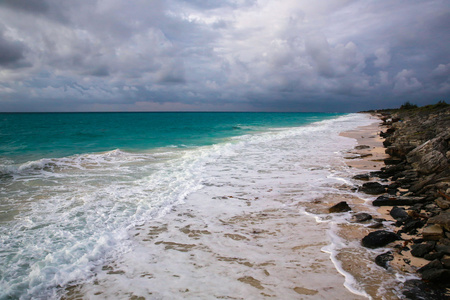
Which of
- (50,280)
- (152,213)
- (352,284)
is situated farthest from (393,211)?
(50,280)

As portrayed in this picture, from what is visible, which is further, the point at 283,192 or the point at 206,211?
the point at 283,192

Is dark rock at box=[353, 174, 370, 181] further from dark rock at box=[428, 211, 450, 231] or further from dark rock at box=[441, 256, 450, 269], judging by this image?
dark rock at box=[441, 256, 450, 269]

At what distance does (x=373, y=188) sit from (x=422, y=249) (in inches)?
149

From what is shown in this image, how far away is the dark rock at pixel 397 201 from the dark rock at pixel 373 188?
34.5 inches

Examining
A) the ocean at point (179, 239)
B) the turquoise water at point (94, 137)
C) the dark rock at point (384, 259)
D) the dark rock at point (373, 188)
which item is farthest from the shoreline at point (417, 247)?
Result: the turquoise water at point (94, 137)

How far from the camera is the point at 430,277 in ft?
11.8

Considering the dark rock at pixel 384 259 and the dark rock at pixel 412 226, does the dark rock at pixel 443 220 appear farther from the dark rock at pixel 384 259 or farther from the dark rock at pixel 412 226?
the dark rock at pixel 384 259

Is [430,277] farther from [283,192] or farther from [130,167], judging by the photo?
[130,167]

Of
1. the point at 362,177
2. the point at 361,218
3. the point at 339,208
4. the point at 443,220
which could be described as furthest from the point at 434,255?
→ the point at 362,177

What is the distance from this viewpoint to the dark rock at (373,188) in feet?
25.0

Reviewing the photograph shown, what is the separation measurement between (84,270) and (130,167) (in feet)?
28.7

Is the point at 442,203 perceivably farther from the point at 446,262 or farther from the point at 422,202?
the point at 446,262

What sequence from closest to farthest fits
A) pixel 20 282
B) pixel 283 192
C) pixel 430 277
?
1. pixel 430 277
2. pixel 20 282
3. pixel 283 192

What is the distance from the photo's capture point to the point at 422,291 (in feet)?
11.3
